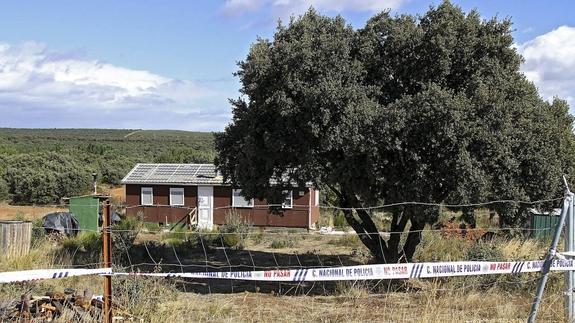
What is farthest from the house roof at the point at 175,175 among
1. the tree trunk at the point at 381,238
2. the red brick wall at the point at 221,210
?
the tree trunk at the point at 381,238

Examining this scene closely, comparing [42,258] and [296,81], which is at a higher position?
[296,81]

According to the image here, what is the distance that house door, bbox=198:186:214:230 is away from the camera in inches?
1335

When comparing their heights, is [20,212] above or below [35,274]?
below

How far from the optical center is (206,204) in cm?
3422

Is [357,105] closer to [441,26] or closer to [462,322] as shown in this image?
[441,26]

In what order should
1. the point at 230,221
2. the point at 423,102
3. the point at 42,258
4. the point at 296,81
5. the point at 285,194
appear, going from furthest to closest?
the point at 230,221
the point at 285,194
the point at 42,258
the point at 296,81
the point at 423,102

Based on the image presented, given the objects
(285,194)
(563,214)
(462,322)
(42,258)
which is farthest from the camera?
(285,194)

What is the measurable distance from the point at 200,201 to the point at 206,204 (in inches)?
15.4

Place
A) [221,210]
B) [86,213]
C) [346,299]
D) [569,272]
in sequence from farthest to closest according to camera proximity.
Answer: [221,210], [86,213], [346,299], [569,272]

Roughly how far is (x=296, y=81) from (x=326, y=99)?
863 mm

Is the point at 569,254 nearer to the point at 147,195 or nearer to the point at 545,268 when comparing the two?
the point at 545,268

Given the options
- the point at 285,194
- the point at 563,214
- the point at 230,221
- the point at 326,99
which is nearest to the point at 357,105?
the point at 326,99

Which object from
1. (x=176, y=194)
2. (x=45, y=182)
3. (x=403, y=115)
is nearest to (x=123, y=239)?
(x=403, y=115)

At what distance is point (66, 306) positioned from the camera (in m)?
7.47
